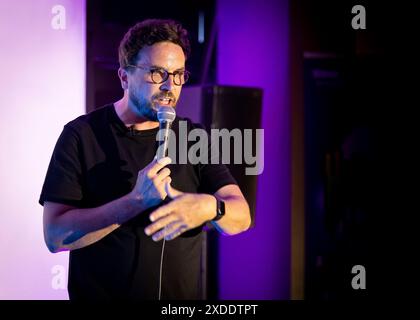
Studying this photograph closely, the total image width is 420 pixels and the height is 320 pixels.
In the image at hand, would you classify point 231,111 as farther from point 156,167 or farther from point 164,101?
point 156,167

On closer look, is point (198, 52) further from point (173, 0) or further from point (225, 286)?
point (225, 286)

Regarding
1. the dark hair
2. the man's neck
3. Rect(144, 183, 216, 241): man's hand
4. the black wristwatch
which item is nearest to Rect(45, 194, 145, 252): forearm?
Rect(144, 183, 216, 241): man's hand

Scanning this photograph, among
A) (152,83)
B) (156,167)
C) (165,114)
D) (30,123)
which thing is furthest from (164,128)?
(30,123)

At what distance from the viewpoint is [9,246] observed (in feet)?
6.72

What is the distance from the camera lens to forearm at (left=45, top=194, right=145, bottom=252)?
142cm

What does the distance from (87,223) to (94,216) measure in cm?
4

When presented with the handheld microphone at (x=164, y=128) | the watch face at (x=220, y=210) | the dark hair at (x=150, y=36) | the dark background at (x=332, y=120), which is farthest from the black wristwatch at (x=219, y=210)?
the dark background at (x=332, y=120)

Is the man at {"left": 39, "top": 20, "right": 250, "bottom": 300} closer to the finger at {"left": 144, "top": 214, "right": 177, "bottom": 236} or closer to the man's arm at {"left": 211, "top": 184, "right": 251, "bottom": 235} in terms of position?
the man's arm at {"left": 211, "top": 184, "right": 251, "bottom": 235}

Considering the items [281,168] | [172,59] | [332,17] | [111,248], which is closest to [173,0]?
[332,17]

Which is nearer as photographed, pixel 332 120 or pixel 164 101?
pixel 164 101

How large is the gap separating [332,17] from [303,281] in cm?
177

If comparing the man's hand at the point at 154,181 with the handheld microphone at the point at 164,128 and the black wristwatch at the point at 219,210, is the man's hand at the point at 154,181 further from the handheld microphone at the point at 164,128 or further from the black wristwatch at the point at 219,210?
the black wristwatch at the point at 219,210

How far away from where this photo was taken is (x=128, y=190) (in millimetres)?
1613

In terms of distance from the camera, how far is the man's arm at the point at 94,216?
133 centimetres
